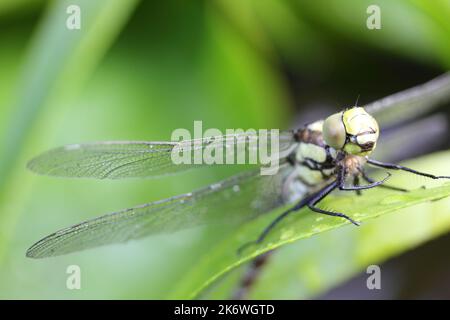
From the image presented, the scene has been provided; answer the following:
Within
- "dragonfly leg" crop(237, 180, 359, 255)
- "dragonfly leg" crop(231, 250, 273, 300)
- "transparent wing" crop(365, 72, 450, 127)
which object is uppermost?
"transparent wing" crop(365, 72, 450, 127)

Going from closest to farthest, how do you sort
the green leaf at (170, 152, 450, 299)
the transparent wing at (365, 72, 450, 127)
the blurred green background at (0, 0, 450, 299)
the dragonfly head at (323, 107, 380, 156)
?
the green leaf at (170, 152, 450, 299), the dragonfly head at (323, 107, 380, 156), the blurred green background at (0, 0, 450, 299), the transparent wing at (365, 72, 450, 127)

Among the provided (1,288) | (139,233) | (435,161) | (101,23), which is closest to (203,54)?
(101,23)

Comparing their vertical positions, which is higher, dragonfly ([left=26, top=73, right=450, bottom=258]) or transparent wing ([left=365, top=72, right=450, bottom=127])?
transparent wing ([left=365, top=72, right=450, bottom=127])

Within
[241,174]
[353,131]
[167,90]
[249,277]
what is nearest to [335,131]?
[353,131]

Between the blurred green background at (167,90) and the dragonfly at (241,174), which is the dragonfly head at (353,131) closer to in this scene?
the dragonfly at (241,174)

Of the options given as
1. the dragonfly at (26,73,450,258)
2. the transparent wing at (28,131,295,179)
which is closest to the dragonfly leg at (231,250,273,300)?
the dragonfly at (26,73,450,258)

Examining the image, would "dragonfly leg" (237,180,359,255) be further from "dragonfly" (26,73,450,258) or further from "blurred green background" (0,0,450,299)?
"blurred green background" (0,0,450,299)

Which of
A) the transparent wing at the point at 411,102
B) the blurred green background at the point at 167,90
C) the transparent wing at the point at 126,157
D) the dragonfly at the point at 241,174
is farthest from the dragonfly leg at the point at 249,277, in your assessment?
the transparent wing at the point at 411,102
